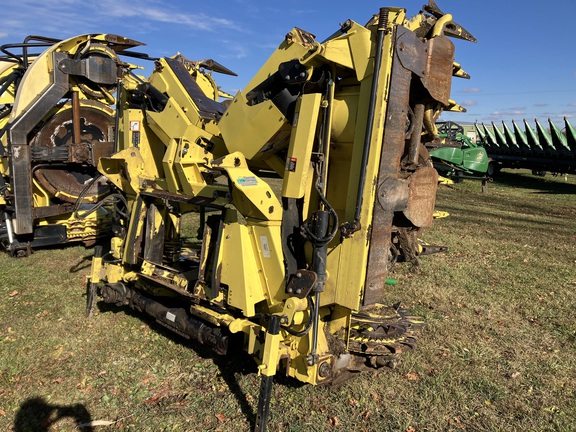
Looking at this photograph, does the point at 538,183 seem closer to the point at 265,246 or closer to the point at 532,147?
the point at 532,147

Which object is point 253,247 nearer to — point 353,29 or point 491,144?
point 353,29

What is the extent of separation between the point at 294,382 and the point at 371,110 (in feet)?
7.22

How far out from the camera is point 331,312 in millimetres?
3584

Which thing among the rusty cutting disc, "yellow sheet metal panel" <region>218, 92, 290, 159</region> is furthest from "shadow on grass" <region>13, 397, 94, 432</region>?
the rusty cutting disc

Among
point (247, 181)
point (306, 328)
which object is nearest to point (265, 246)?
point (247, 181)

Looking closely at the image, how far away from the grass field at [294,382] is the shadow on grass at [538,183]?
38.1 ft

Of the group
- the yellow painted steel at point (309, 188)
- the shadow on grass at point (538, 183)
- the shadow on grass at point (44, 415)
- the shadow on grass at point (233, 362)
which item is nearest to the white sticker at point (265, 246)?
the yellow painted steel at point (309, 188)

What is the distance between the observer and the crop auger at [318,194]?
3.06 metres

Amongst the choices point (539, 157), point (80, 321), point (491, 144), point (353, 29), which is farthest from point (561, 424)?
point (491, 144)

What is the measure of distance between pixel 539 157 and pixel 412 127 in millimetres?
17287

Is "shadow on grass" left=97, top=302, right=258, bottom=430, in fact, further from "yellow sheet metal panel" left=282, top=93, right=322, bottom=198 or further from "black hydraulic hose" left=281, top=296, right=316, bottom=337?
"yellow sheet metal panel" left=282, top=93, right=322, bottom=198

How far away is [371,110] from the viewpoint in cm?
299

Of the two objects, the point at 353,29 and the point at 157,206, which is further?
the point at 157,206

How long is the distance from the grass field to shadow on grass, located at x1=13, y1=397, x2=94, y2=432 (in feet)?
0.04
